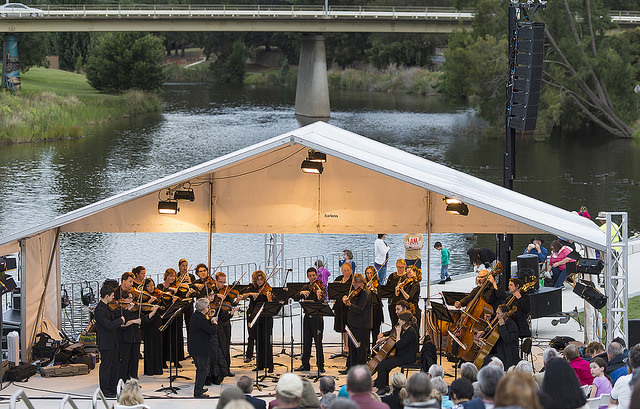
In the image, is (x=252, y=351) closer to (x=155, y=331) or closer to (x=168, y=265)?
(x=155, y=331)

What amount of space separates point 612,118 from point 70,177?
3235 centimetres

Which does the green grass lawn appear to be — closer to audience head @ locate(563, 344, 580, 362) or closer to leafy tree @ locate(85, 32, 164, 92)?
leafy tree @ locate(85, 32, 164, 92)

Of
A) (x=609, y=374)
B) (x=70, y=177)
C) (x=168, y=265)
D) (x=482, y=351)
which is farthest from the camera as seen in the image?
(x=70, y=177)

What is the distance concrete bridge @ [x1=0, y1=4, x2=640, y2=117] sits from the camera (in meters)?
60.7

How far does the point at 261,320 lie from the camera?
13.5 metres

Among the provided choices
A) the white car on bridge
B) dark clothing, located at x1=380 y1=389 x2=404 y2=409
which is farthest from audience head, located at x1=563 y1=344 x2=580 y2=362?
the white car on bridge

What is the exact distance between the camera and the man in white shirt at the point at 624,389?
8.45 meters

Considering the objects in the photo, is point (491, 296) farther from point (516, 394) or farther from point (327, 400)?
point (516, 394)

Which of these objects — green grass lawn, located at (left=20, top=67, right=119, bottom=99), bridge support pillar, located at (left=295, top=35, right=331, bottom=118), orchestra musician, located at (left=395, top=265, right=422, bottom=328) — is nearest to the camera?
orchestra musician, located at (left=395, top=265, right=422, bottom=328)

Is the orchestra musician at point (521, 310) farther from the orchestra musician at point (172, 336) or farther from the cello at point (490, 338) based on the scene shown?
the orchestra musician at point (172, 336)

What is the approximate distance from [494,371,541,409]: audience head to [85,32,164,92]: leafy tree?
65.6m

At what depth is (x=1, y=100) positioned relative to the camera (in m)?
51.7

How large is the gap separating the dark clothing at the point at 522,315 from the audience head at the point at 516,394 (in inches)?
248

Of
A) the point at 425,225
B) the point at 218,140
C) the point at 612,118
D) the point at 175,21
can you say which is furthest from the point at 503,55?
the point at 425,225
